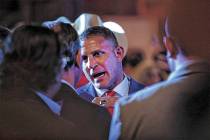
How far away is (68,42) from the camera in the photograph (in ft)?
5.43

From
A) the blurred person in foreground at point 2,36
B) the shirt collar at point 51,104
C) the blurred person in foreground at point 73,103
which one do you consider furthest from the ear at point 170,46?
the blurred person in foreground at point 2,36

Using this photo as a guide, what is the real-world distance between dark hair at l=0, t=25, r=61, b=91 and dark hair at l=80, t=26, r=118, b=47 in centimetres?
13

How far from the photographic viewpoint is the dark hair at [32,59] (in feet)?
5.20

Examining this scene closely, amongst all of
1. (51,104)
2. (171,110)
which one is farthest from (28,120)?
(171,110)

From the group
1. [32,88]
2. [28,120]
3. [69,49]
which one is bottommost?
[28,120]

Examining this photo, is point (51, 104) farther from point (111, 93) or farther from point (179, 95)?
point (179, 95)

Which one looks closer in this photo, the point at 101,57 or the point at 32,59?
the point at 32,59

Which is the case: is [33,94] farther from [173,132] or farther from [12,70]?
[173,132]

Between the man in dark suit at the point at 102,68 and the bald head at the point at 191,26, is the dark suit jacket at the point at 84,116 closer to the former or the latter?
the man in dark suit at the point at 102,68

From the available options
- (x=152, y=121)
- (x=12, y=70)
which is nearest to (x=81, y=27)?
(x=12, y=70)

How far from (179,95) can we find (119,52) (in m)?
0.27

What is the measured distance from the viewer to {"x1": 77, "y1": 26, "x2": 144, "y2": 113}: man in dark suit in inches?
66.6

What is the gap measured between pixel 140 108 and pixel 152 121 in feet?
0.20

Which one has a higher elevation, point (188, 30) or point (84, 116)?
point (188, 30)
